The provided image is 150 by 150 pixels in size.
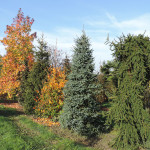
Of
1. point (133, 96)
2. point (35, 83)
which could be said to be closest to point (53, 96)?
point (35, 83)

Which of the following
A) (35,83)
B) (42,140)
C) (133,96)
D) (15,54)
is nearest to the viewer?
(133,96)

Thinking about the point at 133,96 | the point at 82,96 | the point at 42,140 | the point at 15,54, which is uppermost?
the point at 15,54

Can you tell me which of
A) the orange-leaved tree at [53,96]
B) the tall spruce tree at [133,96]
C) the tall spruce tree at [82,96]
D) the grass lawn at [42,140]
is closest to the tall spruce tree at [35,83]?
the orange-leaved tree at [53,96]

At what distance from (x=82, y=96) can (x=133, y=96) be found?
10.4ft

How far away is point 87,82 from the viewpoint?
8.83 metres

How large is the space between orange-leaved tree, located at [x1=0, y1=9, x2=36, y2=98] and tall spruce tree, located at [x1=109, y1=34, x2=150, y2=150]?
35.1ft

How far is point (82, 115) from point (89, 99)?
102 cm

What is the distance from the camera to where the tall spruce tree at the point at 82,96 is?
8359mm

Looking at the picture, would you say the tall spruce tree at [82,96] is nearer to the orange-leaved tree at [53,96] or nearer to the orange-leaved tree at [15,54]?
the orange-leaved tree at [53,96]

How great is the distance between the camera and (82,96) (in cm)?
854

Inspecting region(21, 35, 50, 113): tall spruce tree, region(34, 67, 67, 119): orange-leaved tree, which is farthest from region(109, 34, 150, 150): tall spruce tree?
region(21, 35, 50, 113): tall spruce tree

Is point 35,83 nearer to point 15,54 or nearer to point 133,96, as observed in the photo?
point 15,54

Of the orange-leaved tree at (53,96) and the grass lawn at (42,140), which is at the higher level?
the orange-leaved tree at (53,96)

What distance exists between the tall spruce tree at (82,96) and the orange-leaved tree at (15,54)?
7353 millimetres
